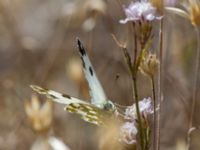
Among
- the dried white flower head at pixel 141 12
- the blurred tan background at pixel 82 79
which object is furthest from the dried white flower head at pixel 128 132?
the blurred tan background at pixel 82 79

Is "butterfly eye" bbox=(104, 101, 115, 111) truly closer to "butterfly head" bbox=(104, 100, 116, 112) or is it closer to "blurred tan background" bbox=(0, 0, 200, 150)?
"butterfly head" bbox=(104, 100, 116, 112)

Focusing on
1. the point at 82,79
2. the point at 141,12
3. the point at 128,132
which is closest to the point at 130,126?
the point at 128,132

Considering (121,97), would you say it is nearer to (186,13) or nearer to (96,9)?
(96,9)

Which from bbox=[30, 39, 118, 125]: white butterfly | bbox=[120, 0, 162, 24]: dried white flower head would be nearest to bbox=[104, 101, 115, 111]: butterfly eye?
bbox=[30, 39, 118, 125]: white butterfly

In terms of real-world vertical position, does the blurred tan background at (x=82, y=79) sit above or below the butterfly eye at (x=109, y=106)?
above

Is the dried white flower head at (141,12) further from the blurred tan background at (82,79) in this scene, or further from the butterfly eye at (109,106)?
the blurred tan background at (82,79)

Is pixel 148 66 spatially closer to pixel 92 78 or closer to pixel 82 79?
pixel 92 78
